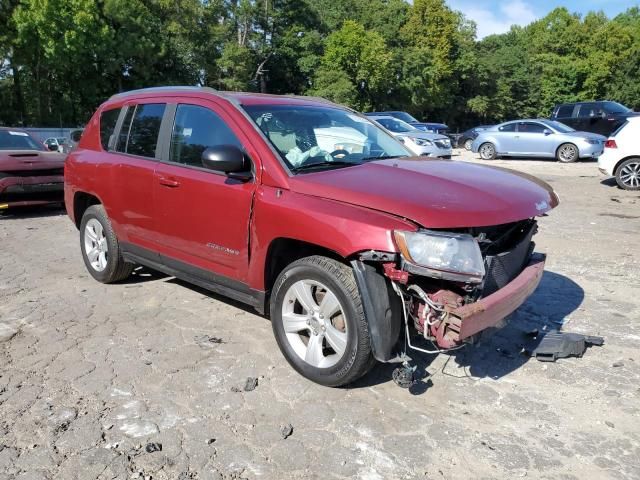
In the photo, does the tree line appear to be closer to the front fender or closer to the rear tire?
the rear tire

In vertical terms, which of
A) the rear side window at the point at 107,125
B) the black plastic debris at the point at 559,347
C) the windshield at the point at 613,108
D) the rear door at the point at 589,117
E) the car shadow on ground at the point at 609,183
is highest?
the windshield at the point at 613,108

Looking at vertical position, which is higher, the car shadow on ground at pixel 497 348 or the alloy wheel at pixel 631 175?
the alloy wheel at pixel 631 175

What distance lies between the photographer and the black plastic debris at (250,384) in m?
3.43

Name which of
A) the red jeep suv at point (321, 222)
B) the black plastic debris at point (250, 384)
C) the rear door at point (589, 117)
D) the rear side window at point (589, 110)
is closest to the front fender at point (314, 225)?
the red jeep suv at point (321, 222)

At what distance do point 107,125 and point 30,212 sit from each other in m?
5.68

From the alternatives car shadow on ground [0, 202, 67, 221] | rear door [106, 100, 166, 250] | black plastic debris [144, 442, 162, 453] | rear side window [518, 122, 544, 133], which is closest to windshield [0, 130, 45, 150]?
car shadow on ground [0, 202, 67, 221]

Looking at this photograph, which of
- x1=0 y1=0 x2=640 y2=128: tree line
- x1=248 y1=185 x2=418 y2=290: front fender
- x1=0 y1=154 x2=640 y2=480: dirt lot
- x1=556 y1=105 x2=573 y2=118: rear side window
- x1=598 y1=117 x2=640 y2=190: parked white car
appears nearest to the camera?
x1=0 y1=154 x2=640 y2=480: dirt lot

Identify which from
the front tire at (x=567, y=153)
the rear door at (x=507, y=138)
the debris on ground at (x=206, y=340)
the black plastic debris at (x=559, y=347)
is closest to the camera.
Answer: the black plastic debris at (x=559, y=347)

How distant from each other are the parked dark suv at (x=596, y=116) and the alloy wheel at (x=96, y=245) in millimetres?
21080

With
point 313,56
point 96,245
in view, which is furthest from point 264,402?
point 313,56

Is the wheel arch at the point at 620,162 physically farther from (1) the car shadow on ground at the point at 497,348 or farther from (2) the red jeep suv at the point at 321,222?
(2) the red jeep suv at the point at 321,222

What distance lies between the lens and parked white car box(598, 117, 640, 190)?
38.7 feet

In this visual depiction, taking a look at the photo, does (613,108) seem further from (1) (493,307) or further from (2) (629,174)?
(1) (493,307)

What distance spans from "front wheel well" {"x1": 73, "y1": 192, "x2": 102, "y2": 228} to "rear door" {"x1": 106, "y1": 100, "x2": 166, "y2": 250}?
695 mm
